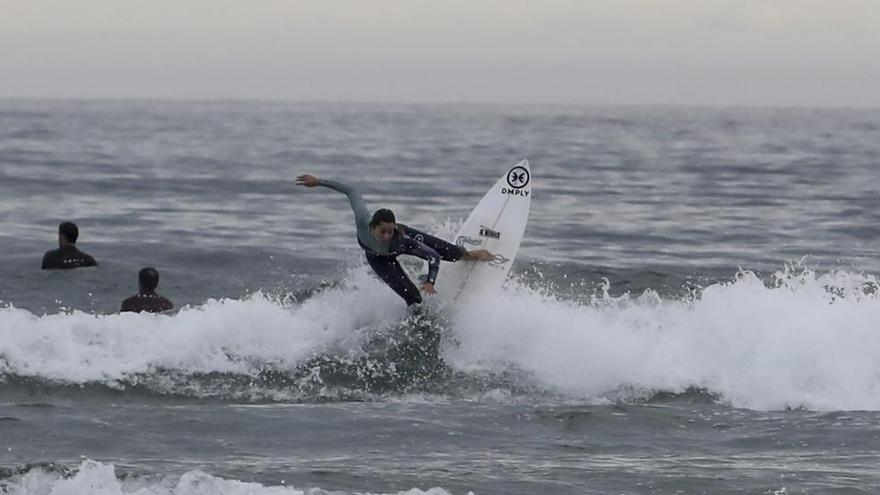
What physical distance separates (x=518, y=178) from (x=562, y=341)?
83.9 inches

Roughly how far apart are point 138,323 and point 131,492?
562cm

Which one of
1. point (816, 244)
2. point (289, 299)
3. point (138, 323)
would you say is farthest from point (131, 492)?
point (816, 244)

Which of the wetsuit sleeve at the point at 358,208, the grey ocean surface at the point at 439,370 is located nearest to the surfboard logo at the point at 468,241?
the grey ocean surface at the point at 439,370

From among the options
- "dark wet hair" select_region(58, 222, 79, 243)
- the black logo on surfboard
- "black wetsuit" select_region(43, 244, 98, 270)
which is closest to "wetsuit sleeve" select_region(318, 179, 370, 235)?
the black logo on surfboard

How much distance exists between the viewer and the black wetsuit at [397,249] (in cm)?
1559

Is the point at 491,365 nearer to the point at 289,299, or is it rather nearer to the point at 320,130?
the point at 289,299

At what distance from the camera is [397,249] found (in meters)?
15.7

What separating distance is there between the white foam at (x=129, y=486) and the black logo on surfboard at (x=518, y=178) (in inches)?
274

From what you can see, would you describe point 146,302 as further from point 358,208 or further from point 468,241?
point 468,241

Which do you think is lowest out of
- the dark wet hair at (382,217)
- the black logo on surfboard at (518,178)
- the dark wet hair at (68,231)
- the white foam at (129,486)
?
the white foam at (129,486)

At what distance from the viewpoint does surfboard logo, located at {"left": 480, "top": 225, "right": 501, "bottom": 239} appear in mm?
16984

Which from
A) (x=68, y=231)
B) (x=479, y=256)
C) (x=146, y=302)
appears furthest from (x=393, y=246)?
(x=68, y=231)

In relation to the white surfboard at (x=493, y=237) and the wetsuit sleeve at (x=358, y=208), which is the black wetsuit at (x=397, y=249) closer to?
the wetsuit sleeve at (x=358, y=208)

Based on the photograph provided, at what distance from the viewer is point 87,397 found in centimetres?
1412
